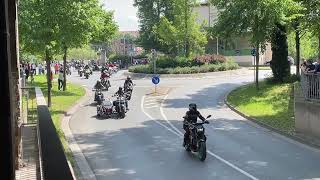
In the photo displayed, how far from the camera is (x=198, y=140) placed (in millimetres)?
15086

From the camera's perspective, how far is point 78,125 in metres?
22.3

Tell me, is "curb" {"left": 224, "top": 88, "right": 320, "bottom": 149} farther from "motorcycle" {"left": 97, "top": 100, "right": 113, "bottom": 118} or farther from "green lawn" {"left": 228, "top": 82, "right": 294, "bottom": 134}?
"motorcycle" {"left": 97, "top": 100, "right": 113, "bottom": 118}

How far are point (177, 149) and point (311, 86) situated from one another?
5.31 meters

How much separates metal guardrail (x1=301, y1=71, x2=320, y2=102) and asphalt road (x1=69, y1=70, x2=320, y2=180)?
1.78 metres

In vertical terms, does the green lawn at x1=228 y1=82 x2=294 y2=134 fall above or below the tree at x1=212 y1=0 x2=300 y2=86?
below

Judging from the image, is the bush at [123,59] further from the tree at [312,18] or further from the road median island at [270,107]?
the tree at [312,18]

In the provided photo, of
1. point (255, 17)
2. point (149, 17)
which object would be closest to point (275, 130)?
point (255, 17)

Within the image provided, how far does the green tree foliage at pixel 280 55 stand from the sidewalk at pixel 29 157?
965 inches

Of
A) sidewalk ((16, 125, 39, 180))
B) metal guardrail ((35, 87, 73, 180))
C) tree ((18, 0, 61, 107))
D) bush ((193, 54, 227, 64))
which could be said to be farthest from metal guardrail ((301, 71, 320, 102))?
bush ((193, 54, 227, 64))

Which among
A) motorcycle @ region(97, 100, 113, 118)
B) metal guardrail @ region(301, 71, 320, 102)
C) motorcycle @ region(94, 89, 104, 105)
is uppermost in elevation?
metal guardrail @ region(301, 71, 320, 102)

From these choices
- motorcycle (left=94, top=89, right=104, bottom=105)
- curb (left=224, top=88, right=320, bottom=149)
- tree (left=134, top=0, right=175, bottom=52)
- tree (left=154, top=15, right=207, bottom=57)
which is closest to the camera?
curb (left=224, top=88, right=320, bottom=149)

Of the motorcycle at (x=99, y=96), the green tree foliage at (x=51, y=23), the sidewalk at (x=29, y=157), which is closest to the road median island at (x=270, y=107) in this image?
the motorcycle at (x=99, y=96)

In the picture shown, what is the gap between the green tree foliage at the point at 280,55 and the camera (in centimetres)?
3462

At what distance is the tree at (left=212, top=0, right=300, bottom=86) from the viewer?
3141cm
